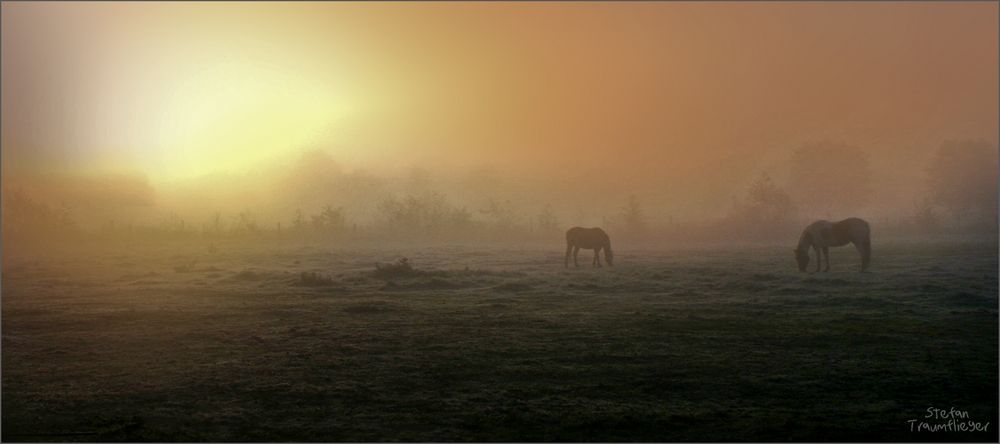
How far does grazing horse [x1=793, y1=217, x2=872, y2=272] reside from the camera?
25562 mm

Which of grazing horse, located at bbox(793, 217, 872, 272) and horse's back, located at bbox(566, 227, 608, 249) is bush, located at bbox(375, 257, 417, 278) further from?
grazing horse, located at bbox(793, 217, 872, 272)

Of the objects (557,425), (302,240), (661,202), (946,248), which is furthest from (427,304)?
(946,248)

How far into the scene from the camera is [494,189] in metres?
33.7

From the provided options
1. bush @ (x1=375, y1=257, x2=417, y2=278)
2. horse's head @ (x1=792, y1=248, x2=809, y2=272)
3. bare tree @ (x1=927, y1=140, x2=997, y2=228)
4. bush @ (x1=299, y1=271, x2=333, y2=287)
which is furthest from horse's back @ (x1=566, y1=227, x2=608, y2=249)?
bare tree @ (x1=927, y1=140, x2=997, y2=228)

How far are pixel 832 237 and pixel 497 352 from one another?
16481 millimetres

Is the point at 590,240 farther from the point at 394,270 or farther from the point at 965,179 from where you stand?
the point at 965,179

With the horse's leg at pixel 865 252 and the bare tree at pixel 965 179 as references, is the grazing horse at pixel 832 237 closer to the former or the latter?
the horse's leg at pixel 865 252

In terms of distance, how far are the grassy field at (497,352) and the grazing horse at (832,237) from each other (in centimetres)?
77

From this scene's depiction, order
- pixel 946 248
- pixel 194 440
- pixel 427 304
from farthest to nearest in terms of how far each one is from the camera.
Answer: pixel 946 248
pixel 427 304
pixel 194 440

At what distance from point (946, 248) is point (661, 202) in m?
11.2

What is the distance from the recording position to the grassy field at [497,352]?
33.4 feet

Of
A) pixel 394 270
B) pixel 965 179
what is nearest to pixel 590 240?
pixel 394 270

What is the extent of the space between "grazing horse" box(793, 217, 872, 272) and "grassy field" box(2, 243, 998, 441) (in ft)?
2.53

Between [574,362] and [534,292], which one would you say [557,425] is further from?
[534,292]
